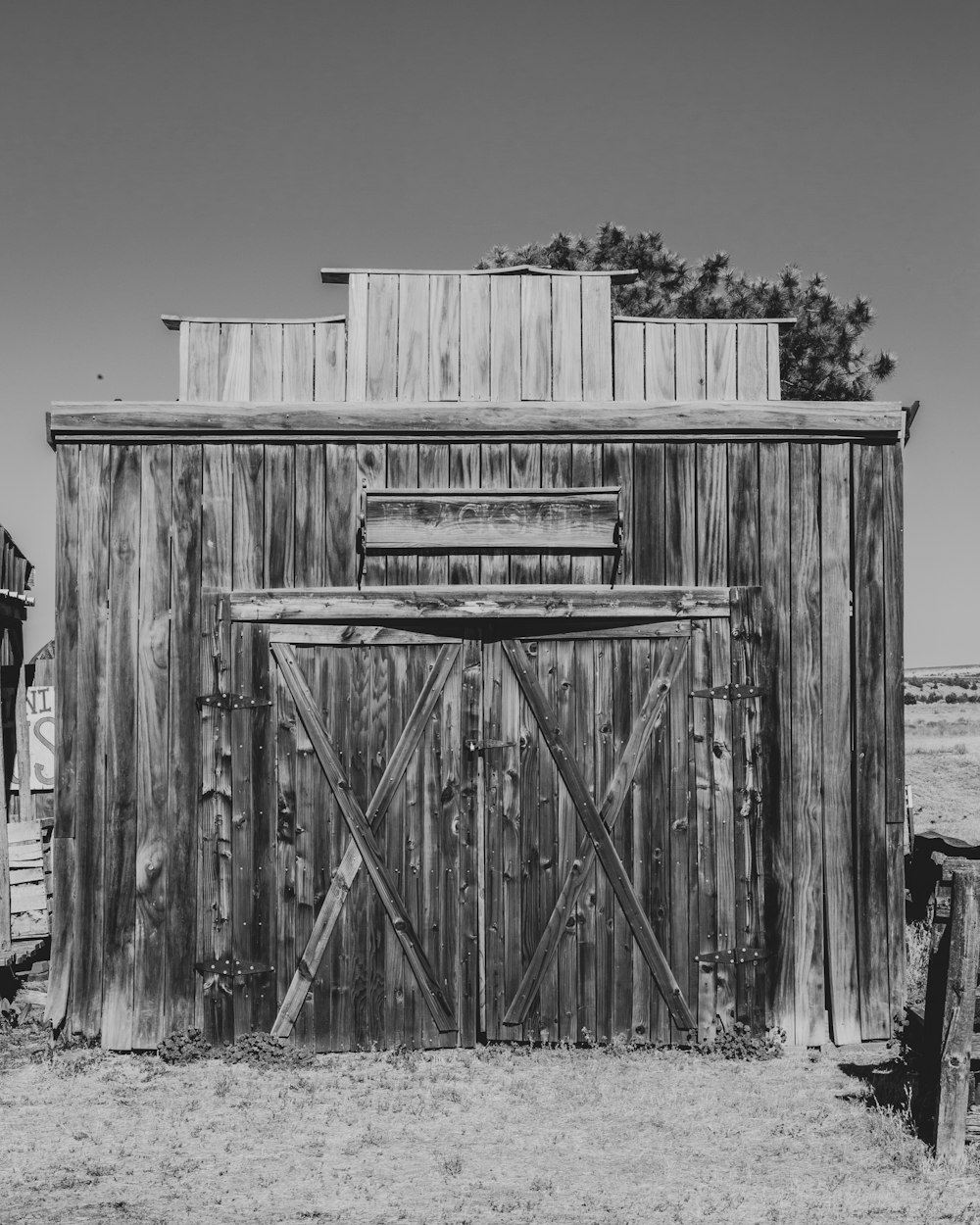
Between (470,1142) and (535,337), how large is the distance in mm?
5100

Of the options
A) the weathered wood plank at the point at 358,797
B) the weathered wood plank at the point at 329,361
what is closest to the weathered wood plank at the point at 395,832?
the weathered wood plank at the point at 358,797

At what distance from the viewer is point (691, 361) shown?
7887 mm

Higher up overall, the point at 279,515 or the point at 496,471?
the point at 496,471

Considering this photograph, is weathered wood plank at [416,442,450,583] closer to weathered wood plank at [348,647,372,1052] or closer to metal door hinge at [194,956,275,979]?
weathered wood plank at [348,647,372,1052]

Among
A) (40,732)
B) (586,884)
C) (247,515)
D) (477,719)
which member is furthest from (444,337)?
(40,732)

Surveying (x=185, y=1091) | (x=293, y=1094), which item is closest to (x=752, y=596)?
(x=293, y=1094)

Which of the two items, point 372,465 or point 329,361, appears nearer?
point 372,465

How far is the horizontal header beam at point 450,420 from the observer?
24.2 ft

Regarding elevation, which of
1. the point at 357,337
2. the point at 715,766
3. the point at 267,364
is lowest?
the point at 715,766

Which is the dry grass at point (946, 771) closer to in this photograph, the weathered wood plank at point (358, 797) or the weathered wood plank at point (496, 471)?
the weathered wood plank at point (496, 471)

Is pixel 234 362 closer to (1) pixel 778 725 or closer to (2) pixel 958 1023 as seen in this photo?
(1) pixel 778 725

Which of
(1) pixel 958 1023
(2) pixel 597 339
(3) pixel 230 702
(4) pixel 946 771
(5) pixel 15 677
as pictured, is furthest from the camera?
(4) pixel 946 771

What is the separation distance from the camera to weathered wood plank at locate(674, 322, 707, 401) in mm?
7875

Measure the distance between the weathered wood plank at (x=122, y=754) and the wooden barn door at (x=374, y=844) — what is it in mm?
953
